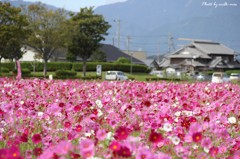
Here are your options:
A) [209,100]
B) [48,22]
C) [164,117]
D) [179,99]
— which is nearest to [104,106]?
[164,117]

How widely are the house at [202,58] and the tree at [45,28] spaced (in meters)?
29.2

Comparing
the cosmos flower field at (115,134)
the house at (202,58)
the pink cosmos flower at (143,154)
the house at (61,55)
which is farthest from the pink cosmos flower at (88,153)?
the house at (202,58)

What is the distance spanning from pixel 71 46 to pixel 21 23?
10.4 metres

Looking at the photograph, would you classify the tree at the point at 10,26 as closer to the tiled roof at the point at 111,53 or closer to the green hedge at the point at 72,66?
the green hedge at the point at 72,66

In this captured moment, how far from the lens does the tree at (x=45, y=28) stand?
128 feet

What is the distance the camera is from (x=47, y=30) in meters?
38.9

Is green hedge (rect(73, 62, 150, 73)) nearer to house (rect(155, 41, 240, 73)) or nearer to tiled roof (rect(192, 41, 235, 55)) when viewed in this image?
house (rect(155, 41, 240, 73))

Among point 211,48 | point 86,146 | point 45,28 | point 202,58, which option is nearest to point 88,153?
point 86,146

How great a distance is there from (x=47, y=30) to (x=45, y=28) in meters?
0.43

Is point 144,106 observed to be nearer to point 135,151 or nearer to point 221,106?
point 221,106

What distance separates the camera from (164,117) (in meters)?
4.06

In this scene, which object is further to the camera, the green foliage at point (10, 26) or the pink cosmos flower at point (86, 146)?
the green foliage at point (10, 26)

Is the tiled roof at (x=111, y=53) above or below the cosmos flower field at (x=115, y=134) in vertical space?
above

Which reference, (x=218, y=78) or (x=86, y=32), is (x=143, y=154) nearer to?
(x=218, y=78)
